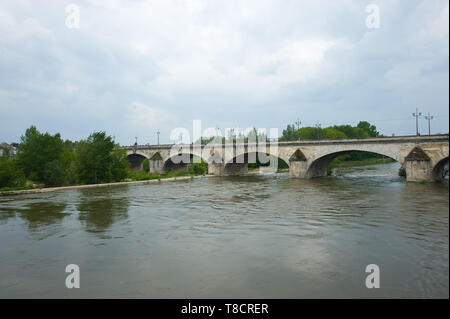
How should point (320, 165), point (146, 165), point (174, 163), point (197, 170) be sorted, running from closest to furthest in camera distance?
point (320, 165), point (197, 170), point (174, 163), point (146, 165)

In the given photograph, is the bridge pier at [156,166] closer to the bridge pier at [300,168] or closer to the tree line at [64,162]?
the tree line at [64,162]

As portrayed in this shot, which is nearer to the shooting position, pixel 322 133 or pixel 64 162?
pixel 64 162

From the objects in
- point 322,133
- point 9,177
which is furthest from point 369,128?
point 9,177

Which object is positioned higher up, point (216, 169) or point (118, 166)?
point (118, 166)

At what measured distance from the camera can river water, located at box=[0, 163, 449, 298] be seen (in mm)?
7395

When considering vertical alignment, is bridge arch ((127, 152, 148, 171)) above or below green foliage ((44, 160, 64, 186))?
above

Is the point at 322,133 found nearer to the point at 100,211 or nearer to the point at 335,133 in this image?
the point at 335,133

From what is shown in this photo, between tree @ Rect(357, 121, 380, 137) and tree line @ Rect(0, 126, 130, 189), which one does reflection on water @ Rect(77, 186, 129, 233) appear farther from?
tree @ Rect(357, 121, 380, 137)

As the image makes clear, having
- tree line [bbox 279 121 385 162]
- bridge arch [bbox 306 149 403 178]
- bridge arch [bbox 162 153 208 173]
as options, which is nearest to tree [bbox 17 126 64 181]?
bridge arch [bbox 162 153 208 173]

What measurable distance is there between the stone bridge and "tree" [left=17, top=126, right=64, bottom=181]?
22.2 meters

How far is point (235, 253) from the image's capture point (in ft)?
34.4

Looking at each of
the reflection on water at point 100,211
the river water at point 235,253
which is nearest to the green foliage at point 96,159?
the reflection on water at point 100,211

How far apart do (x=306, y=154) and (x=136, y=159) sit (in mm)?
42444
